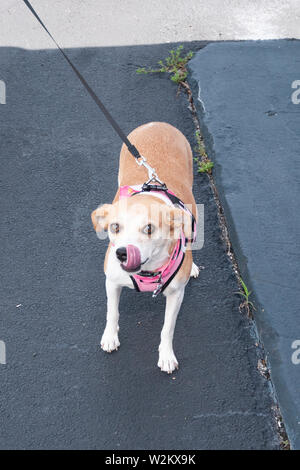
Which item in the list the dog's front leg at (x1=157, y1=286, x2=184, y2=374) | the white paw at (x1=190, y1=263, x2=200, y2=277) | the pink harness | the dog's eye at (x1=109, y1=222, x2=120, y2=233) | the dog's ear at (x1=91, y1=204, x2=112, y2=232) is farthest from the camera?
the white paw at (x1=190, y1=263, x2=200, y2=277)

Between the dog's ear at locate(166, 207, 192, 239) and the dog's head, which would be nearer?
the dog's head

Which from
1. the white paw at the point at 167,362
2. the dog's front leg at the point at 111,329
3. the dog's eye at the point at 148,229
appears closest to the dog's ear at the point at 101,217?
the dog's eye at the point at 148,229

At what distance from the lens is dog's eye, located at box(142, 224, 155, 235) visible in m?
2.84

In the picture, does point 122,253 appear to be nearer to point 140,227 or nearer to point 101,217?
→ point 140,227

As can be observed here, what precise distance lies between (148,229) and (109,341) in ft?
4.21

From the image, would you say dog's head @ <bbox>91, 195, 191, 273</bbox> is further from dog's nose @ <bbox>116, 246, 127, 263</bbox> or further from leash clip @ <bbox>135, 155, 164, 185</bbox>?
leash clip @ <bbox>135, 155, 164, 185</bbox>

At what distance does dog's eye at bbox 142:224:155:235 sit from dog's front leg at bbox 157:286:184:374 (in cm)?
80

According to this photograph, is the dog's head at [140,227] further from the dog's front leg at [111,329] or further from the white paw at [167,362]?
the white paw at [167,362]

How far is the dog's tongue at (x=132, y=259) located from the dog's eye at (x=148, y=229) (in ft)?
0.36

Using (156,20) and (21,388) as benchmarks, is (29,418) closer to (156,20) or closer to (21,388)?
(21,388)

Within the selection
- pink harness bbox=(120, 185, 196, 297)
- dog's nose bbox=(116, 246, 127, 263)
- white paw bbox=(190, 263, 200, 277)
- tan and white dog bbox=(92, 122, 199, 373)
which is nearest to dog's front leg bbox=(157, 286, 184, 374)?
tan and white dog bbox=(92, 122, 199, 373)

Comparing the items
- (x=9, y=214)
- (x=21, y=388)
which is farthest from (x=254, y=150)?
(x=21, y=388)

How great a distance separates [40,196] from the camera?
5066mm

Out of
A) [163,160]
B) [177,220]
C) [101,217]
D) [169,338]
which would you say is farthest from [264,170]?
[101,217]
